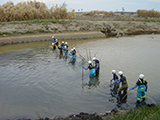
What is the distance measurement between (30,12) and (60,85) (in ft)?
91.7

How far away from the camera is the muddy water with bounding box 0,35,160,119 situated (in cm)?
865

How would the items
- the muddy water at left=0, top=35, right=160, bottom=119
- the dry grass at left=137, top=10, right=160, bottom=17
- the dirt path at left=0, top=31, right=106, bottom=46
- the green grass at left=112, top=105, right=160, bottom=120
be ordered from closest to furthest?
the green grass at left=112, top=105, right=160, bottom=120, the muddy water at left=0, top=35, right=160, bottom=119, the dirt path at left=0, top=31, right=106, bottom=46, the dry grass at left=137, top=10, right=160, bottom=17

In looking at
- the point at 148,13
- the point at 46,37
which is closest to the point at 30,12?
the point at 46,37

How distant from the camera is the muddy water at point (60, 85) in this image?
28.4 ft

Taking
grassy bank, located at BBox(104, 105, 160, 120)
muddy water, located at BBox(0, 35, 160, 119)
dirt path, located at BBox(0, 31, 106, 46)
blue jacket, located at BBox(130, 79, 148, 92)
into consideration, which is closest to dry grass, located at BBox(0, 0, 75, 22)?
dirt path, located at BBox(0, 31, 106, 46)

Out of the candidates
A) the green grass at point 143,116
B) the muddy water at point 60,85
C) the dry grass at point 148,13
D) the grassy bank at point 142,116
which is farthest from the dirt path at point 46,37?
the dry grass at point 148,13

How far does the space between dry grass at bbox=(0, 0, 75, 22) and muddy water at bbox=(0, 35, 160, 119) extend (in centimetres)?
1817

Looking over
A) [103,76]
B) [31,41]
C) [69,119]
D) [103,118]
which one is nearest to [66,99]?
[69,119]

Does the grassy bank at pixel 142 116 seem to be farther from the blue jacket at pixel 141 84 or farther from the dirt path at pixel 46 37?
the dirt path at pixel 46 37

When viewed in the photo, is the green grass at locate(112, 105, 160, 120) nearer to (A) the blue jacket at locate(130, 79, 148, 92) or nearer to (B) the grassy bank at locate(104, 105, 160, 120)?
(B) the grassy bank at locate(104, 105, 160, 120)

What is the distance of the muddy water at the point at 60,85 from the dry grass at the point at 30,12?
18.2m

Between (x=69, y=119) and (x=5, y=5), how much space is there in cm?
3382

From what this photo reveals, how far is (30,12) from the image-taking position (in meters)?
34.8

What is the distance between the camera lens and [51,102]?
9195 mm
